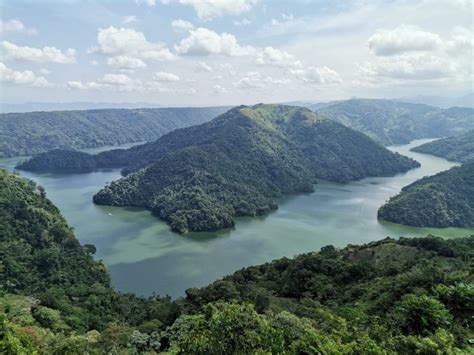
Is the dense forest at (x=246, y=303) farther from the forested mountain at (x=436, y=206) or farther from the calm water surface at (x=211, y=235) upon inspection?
the forested mountain at (x=436, y=206)

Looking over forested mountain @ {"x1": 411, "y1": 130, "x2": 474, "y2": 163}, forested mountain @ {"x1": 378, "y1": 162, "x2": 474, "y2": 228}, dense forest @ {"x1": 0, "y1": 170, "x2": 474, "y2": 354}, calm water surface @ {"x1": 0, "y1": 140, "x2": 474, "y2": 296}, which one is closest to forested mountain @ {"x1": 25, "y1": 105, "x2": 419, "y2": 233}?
calm water surface @ {"x1": 0, "y1": 140, "x2": 474, "y2": 296}

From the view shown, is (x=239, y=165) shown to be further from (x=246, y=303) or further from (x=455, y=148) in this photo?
(x=455, y=148)

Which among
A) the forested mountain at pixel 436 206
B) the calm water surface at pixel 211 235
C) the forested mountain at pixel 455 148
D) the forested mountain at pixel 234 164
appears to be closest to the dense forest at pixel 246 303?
the calm water surface at pixel 211 235

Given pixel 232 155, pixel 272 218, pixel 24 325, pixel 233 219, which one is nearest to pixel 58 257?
pixel 24 325

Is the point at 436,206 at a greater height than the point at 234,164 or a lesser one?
lesser

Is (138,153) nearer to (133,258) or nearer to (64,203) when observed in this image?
(64,203)

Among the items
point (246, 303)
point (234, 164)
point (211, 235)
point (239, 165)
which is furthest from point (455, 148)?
point (246, 303)

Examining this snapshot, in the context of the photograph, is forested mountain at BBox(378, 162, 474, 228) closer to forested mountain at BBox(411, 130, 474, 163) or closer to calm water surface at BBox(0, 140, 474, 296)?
calm water surface at BBox(0, 140, 474, 296)
